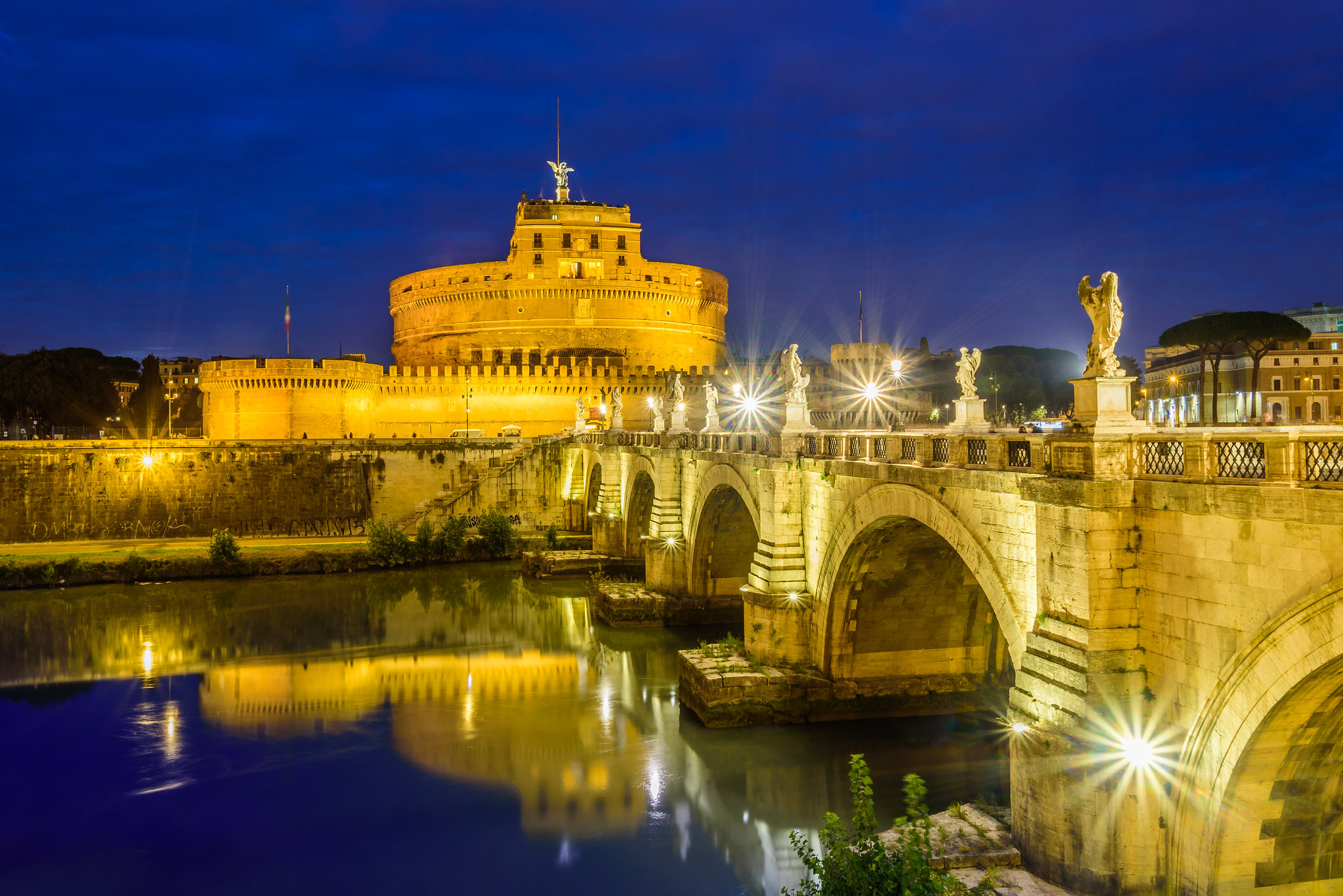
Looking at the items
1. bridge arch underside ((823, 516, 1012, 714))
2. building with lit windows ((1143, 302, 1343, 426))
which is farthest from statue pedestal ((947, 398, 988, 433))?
building with lit windows ((1143, 302, 1343, 426))

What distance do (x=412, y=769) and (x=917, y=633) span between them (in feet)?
29.9

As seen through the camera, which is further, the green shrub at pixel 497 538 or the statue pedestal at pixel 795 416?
the green shrub at pixel 497 538

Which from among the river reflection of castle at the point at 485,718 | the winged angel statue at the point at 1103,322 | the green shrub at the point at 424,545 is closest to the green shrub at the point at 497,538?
the green shrub at the point at 424,545

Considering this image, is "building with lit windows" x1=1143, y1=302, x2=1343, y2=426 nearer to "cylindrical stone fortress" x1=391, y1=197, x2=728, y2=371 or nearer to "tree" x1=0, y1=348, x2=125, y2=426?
"cylindrical stone fortress" x1=391, y1=197, x2=728, y2=371

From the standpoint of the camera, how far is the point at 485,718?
60.0 ft

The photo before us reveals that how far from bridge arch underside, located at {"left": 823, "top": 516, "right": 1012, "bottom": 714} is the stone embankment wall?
1154 inches

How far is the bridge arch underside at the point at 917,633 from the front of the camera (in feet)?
49.2

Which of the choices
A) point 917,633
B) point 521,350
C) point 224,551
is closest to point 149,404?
point 521,350

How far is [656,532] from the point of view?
84.3ft

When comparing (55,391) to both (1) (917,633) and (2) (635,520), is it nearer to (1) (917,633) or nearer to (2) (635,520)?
(2) (635,520)

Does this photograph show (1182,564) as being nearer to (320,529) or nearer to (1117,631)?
(1117,631)

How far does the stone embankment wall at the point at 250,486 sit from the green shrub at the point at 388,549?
7.07 metres

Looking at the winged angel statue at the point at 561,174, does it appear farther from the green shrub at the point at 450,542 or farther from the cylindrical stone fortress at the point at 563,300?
the green shrub at the point at 450,542

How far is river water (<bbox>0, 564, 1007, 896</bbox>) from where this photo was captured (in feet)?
40.6
